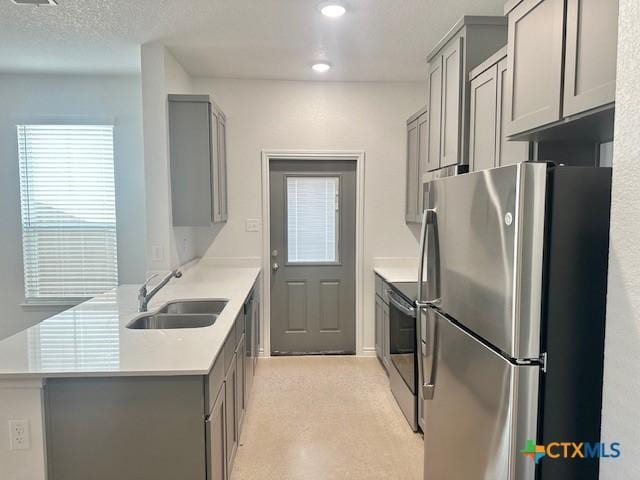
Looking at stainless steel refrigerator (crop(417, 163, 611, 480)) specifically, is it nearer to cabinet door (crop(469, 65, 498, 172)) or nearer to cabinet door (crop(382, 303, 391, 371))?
cabinet door (crop(469, 65, 498, 172))

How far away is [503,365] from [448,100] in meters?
1.85

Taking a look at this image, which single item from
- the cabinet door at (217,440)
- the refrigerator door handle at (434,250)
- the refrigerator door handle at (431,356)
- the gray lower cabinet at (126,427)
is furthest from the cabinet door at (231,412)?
the refrigerator door handle at (434,250)

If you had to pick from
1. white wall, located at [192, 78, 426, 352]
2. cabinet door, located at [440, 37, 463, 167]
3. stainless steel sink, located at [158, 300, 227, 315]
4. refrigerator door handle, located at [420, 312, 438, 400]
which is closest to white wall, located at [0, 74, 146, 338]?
white wall, located at [192, 78, 426, 352]

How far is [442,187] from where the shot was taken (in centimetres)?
179


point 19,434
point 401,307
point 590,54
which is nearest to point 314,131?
point 401,307

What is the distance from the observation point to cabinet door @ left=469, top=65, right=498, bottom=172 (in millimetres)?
2141

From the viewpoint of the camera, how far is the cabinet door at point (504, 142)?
6.45ft

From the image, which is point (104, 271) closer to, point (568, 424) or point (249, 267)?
point (249, 267)

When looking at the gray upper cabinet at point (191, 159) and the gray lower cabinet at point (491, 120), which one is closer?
the gray lower cabinet at point (491, 120)

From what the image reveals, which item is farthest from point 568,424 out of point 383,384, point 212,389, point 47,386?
point 383,384

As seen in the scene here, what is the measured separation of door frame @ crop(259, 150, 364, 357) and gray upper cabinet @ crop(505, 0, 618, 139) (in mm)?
2592

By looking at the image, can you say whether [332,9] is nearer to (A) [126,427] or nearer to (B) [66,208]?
(A) [126,427]

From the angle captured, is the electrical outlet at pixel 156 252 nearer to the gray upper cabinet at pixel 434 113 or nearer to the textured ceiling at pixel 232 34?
the textured ceiling at pixel 232 34

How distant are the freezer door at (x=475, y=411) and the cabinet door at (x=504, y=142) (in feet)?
2.71
